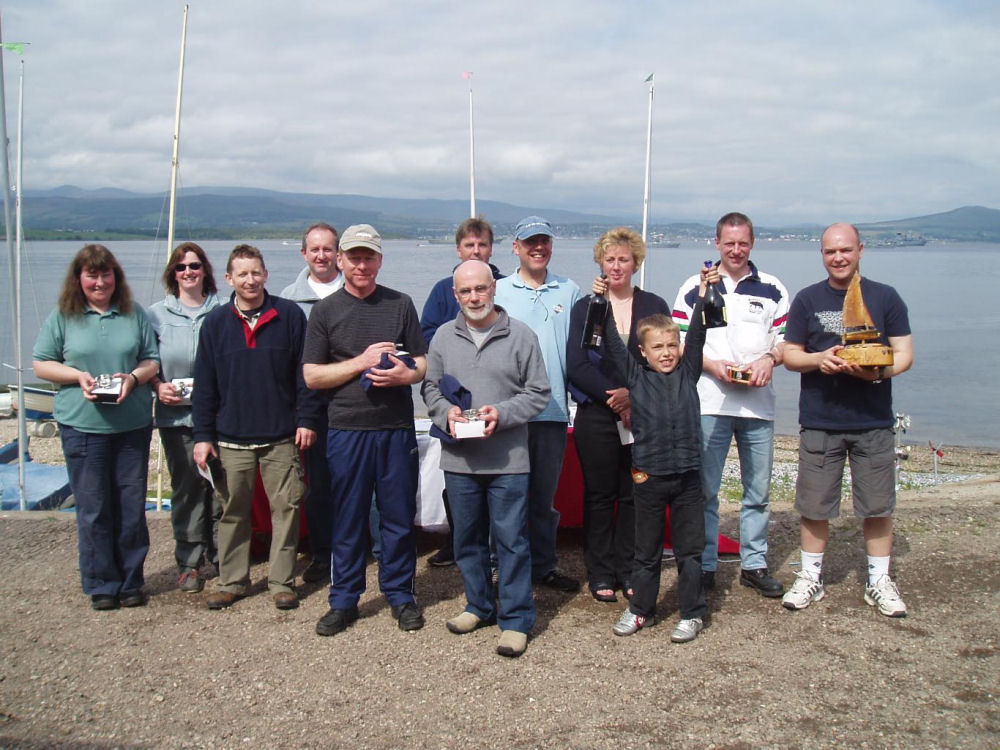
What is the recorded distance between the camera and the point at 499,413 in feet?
12.4

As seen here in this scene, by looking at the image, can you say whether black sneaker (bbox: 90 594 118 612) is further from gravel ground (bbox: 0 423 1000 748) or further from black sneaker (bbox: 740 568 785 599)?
black sneaker (bbox: 740 568 785 599)

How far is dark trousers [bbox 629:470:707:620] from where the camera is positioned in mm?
3996

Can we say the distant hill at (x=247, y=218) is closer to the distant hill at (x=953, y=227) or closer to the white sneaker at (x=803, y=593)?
the distant hill at (x=953, y=227)

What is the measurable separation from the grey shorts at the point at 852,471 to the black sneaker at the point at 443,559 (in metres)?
2.15

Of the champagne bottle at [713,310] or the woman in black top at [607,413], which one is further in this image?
the woman in black top at [607,413]

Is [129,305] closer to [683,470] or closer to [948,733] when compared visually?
[683,470]

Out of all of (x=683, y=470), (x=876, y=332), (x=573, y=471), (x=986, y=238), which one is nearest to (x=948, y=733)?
(x=683, y=470)

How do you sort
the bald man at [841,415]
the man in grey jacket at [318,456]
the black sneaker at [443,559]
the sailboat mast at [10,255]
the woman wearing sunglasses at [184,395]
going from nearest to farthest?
the bald man at [841,415] < the woman wearing sunglasses at [184,395] < the man in grey jacket at [318,456] < the black sneaker at [443,559] < the sailboat mast at [10,255]

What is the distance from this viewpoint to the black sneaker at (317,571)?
486cm

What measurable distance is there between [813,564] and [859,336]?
1.29m

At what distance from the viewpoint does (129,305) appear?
175 inches

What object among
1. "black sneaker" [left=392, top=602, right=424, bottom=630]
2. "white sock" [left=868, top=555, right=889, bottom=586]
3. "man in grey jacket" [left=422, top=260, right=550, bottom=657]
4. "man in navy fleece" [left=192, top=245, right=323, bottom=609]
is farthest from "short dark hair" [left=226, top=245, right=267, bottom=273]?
"white sock" [left=868, top=555, right=889, bottom=586]

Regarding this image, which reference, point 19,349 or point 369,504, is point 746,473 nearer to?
point 369,504

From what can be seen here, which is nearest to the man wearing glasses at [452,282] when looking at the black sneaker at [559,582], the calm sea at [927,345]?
the black sneaker at [559,582]
